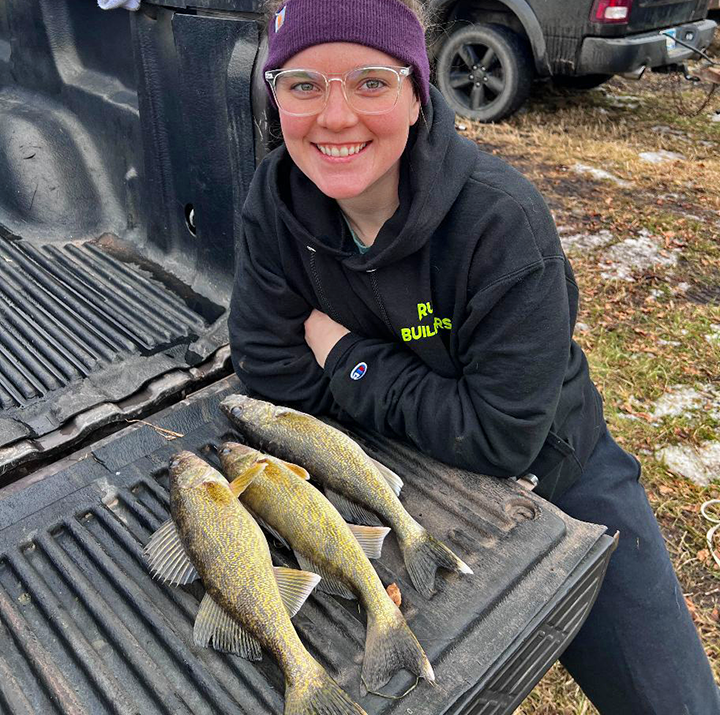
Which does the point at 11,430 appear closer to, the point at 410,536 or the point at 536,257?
the point at 410,536

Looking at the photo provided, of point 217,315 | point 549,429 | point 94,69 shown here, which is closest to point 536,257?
point 549,429

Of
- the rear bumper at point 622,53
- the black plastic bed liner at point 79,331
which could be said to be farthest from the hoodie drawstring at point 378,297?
the rear bumper at point 622,53

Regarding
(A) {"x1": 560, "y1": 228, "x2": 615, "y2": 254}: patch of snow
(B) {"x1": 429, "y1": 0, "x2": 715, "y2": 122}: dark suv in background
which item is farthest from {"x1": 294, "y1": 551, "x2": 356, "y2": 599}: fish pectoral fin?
(B) {"x1": 429, "y1": 0, "x2": 715, "y2": 122}: dark suv in background

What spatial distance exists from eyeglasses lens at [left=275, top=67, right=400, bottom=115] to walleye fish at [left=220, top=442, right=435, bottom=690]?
932 mm

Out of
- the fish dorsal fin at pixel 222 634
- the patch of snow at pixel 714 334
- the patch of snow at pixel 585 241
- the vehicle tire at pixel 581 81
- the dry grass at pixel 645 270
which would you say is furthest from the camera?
the vehicle tire at pixel 581 81

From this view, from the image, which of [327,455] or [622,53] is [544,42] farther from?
[327,455]

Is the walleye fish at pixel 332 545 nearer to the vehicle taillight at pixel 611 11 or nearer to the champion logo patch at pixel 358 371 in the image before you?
the champion logo patch at pixel 358 371

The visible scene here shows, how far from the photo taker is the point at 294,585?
1.73 metres

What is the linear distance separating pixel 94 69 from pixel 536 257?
2954 millimetres

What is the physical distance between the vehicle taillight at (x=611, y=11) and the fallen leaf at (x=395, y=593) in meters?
6.87

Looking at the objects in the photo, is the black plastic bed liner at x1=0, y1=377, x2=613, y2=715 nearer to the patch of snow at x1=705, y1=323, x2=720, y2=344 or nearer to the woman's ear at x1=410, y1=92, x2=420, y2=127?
the woman's ear at x1=410, y1=92, x2=420, y2=127

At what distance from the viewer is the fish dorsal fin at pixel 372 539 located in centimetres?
185

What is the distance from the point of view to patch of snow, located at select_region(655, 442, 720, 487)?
3.58 m

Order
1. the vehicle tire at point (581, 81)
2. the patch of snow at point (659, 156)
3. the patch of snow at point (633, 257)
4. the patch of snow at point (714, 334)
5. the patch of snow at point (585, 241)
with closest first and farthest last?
1. the patch of snow at point (714, 334)
2. the patch of snow at point (633, 257)
3. the patch of snow at point (585, 241)
4. the patch of snow at point (659, 156)
5. the vehicle tire at point (581, 81)
